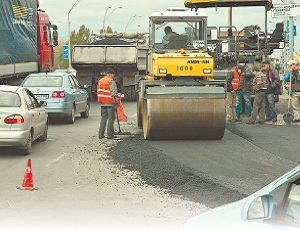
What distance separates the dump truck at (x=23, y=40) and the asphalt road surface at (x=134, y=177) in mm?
8224

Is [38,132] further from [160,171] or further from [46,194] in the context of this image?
[46,194]

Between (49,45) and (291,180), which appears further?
(49,45)

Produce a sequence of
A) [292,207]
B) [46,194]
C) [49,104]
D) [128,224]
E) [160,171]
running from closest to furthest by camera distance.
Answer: [292,207]
[128,224]
[46,194]
[160,171]
[49,104]

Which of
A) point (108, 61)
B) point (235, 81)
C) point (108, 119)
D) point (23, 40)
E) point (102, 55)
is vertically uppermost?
point (23, 40)

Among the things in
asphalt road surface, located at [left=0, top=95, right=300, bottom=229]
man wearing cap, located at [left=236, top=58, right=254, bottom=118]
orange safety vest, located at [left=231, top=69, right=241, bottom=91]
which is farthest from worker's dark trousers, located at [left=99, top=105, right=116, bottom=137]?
man wearing cap, located at [left=236, top=58, right=254, bottom=118]

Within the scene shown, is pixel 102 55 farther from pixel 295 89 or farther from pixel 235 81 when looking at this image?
pixel 295 89

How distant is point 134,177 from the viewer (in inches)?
440

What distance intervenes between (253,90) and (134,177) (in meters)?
9.76

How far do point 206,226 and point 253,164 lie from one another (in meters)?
7.90

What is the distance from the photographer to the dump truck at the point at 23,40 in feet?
79.3

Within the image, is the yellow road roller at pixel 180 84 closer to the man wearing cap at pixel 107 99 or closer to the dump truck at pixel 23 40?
the man wearing cap at pixel 107 99

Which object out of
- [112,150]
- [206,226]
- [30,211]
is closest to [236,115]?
[112,150]

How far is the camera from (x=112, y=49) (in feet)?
99.9

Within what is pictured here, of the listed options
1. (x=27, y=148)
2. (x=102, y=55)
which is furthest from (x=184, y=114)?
(x=102, y=55)
